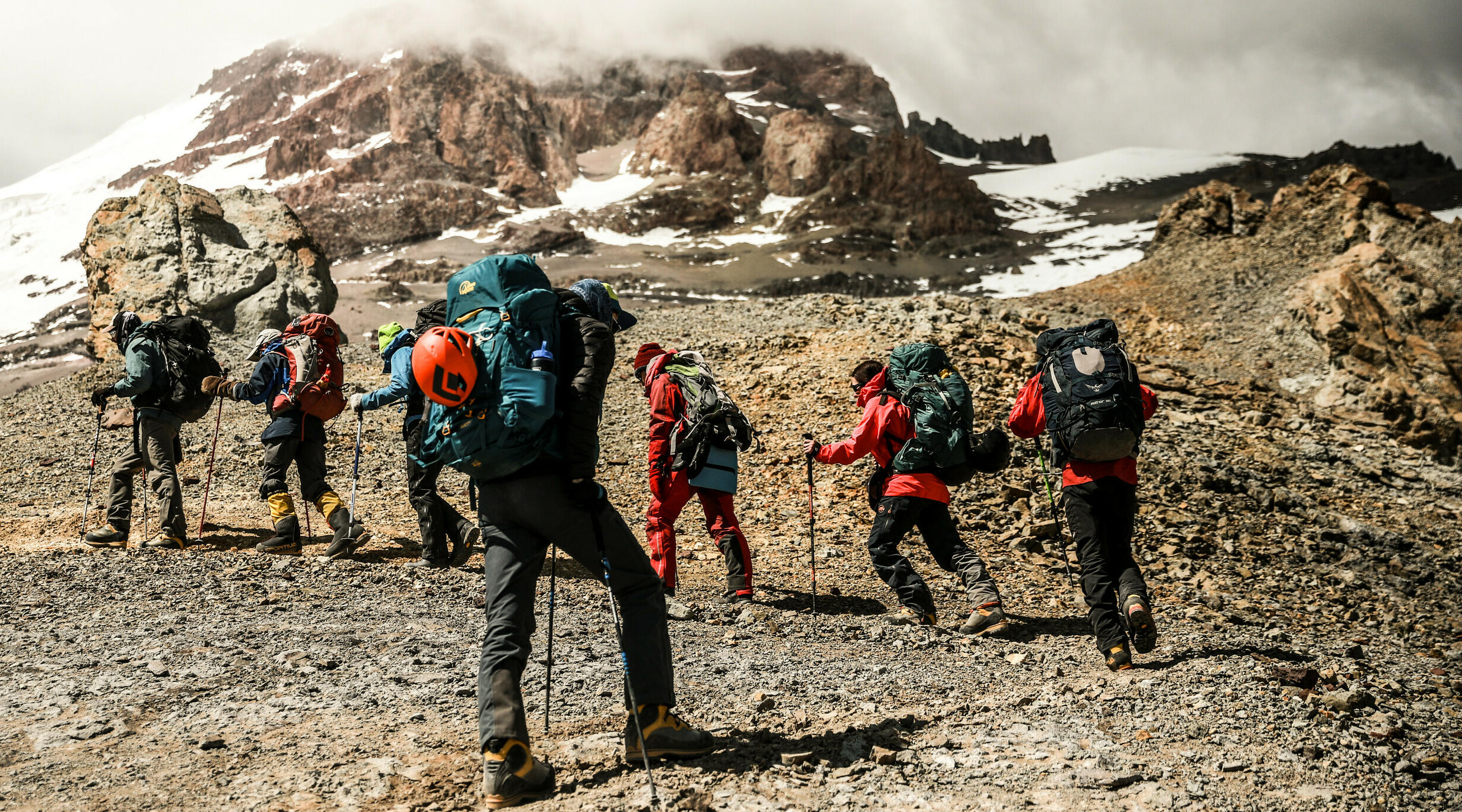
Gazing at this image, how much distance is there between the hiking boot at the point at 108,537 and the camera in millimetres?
8273

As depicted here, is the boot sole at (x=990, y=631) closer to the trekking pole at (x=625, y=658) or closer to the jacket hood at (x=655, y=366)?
the jacket hood at (x=655, y=366)

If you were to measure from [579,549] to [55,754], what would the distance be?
250 centimetres

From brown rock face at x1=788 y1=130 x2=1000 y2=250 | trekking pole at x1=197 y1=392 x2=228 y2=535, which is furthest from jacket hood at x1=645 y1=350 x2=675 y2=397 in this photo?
brown rock face at x1=788 y1=130 x2=1000 y2=250

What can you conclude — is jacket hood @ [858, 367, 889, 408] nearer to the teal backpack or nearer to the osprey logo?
the teal backpack

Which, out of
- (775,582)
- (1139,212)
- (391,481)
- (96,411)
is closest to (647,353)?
(775,582)

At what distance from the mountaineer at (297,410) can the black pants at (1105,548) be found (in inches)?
242

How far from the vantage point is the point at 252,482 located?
12516 millimetres

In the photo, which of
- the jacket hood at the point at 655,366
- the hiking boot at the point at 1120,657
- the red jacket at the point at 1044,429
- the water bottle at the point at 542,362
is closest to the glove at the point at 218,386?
the jacket hood at the point at 655,366

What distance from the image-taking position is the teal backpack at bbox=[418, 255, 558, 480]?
361cm

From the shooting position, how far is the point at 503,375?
3641 millimetres

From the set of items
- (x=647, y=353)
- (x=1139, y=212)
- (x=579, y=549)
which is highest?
(x=1139, y=212)

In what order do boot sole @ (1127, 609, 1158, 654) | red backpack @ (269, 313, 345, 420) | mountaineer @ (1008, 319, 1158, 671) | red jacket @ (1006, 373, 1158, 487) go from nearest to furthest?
boot sole @ (1127, 609, 1158, 654) < mountaineer @ (1008, 319, 1158, 671) < red jacket @ (1006, 373, 1158, 487) < red backpack @ (269, 313, 345, 420)

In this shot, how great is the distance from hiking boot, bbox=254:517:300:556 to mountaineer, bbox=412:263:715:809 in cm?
511

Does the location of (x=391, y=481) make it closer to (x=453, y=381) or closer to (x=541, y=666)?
(x=541, y=666)
